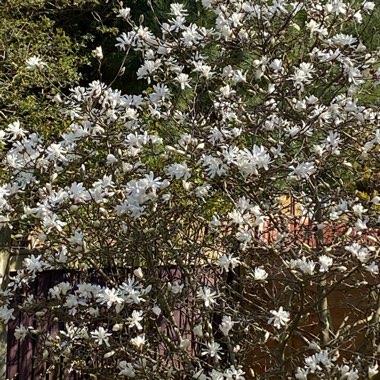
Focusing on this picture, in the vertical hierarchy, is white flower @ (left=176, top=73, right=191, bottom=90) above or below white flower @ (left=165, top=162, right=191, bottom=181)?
above

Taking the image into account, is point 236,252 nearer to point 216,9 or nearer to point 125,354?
point 125,354

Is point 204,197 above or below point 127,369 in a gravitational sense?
above

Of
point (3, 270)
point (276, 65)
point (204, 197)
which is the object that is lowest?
point (3, 270)

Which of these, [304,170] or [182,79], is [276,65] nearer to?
[182,79]

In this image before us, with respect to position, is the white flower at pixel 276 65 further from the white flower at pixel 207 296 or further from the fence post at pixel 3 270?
the fence post at pixel 3 270

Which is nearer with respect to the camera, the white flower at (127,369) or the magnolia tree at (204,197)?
the magnolia tree at (204,197)

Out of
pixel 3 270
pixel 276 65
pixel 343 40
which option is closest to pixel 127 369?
pixel 3 270

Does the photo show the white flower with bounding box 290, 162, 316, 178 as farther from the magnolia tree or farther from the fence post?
the fence post

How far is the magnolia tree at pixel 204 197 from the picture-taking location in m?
2.46

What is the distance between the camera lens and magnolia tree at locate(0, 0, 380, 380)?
2465mm

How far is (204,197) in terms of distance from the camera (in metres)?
2.72

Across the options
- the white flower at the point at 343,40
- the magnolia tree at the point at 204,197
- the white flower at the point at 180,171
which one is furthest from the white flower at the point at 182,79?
the white flower at the point at 343,40

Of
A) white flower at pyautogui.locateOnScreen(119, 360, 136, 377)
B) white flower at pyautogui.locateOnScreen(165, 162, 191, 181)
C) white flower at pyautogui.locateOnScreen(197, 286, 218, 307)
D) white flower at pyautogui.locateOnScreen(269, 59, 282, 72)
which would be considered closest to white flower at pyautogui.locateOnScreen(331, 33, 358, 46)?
white flower at pyautogui.locateOnScreen(269, 59, 282, 72)

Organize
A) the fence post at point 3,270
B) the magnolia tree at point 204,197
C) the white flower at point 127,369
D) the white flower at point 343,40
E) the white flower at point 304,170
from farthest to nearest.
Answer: the fence post at point 3,270 < the white flower at point 343,40 < the white flower at point 127,369 < the magnolia tree at point 204,197 < the white flower at point 304,170
